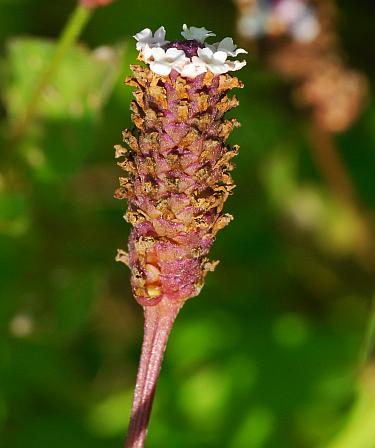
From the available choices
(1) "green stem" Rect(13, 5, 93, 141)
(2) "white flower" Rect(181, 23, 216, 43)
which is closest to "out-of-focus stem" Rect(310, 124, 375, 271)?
(1) "green stem" Rect(13, 5, 93, 141)

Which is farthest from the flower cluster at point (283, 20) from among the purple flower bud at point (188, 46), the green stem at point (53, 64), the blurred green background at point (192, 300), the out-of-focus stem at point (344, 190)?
the purple flower bud at point (188, 46)

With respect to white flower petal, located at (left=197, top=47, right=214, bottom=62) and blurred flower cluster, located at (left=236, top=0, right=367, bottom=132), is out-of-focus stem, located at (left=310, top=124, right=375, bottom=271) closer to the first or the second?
blurred flower cluster, located at (left=236, top=0, right=367, bottom=132)

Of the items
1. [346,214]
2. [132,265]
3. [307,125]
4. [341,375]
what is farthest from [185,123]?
[346,214]

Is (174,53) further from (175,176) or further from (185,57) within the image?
(175,176)

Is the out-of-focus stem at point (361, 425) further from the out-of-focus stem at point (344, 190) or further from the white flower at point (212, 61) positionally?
the white flower at point (212, 61)

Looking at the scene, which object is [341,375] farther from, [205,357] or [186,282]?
[186,282]

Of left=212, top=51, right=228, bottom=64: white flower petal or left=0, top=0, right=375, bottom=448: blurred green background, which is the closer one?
left=212, top=51, right=228, bottom=64: white flower petal
